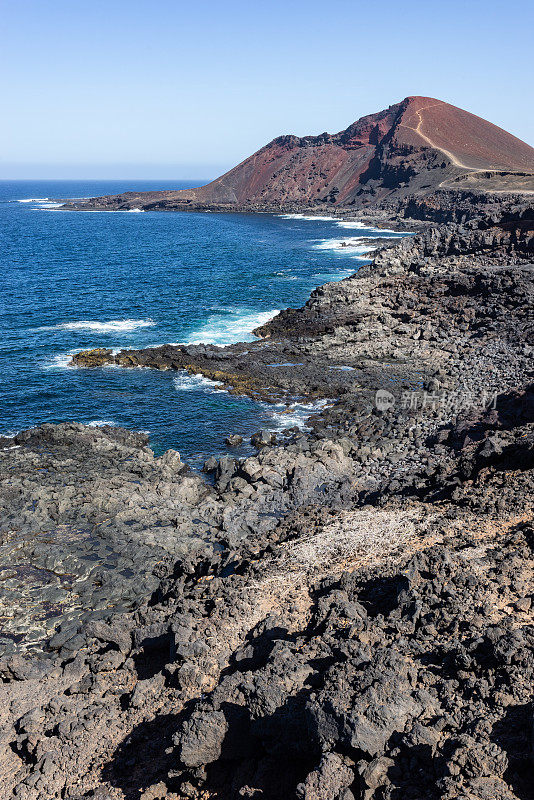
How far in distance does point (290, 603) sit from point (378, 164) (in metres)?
146

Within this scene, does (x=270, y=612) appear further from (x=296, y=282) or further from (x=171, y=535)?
(x=296, y=282)

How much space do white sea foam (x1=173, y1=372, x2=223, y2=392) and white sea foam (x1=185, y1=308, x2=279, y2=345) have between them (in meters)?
7.88

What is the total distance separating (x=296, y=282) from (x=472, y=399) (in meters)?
41.5

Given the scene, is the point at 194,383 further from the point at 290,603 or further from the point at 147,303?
the point at 290,603

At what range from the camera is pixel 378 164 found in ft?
477

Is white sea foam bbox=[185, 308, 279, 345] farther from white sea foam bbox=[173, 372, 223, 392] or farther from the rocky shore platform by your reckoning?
the rocky shore platform

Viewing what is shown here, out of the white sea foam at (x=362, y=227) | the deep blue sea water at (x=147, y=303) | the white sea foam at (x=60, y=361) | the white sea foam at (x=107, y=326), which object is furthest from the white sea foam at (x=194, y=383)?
the white sea foam at (x=362, y=227)

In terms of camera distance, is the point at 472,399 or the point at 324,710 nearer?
the point at 324,710

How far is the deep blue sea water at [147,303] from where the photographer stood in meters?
35.8

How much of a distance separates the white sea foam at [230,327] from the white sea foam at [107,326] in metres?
5.56

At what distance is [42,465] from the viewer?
2825cm

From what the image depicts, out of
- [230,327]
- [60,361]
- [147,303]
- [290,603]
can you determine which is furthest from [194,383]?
[290,603]

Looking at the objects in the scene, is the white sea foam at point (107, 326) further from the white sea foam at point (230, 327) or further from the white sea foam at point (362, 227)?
the white sea foam at point (362, 227)

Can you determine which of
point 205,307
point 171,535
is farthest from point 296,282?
point 171,535
